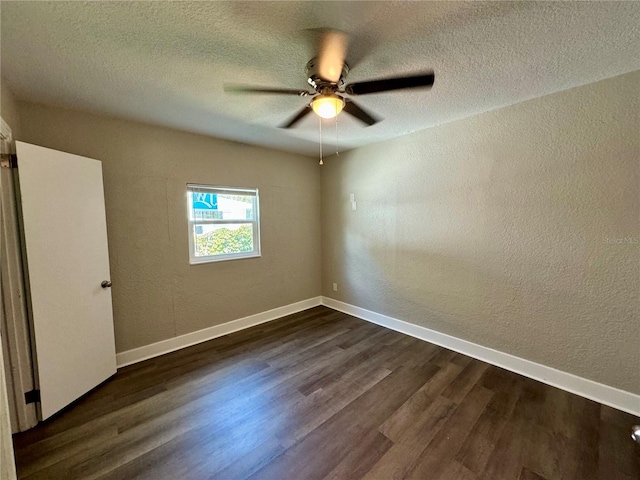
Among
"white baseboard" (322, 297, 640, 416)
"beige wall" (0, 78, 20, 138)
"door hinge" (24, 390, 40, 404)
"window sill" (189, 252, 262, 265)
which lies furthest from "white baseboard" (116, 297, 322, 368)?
"beige wall" (0, 78, 20, 138)

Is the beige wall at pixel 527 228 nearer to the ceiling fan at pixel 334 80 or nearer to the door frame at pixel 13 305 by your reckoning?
the ceiling fan at pixel 334 80

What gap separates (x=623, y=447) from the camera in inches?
62.7

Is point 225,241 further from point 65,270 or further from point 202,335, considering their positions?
point 65,270

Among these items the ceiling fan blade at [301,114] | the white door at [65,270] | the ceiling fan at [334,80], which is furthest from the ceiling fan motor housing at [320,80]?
the white door at [65,270]

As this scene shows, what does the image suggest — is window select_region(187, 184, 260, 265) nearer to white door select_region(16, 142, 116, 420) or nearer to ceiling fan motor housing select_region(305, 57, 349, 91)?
white door select_region(16, 142, 116, 420)

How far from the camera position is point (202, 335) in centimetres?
309

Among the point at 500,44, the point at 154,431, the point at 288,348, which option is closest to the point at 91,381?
the point at 154,431

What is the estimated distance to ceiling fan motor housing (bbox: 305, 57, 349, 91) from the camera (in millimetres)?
1558

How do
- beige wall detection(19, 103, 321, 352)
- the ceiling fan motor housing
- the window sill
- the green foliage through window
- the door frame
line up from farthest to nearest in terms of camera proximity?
the green foliage through window → the window sill → beige wall detection(19, 103, 321, 352) → the door frame → the ceiling fan motor housing

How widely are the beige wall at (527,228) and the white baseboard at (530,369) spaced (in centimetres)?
6

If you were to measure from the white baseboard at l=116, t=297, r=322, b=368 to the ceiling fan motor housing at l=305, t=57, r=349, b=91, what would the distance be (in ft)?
9.57

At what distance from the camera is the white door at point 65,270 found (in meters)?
1.81

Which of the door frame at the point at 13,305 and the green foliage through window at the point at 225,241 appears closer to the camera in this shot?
the door frame at the point at 13,305

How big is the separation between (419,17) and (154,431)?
9.89ft
